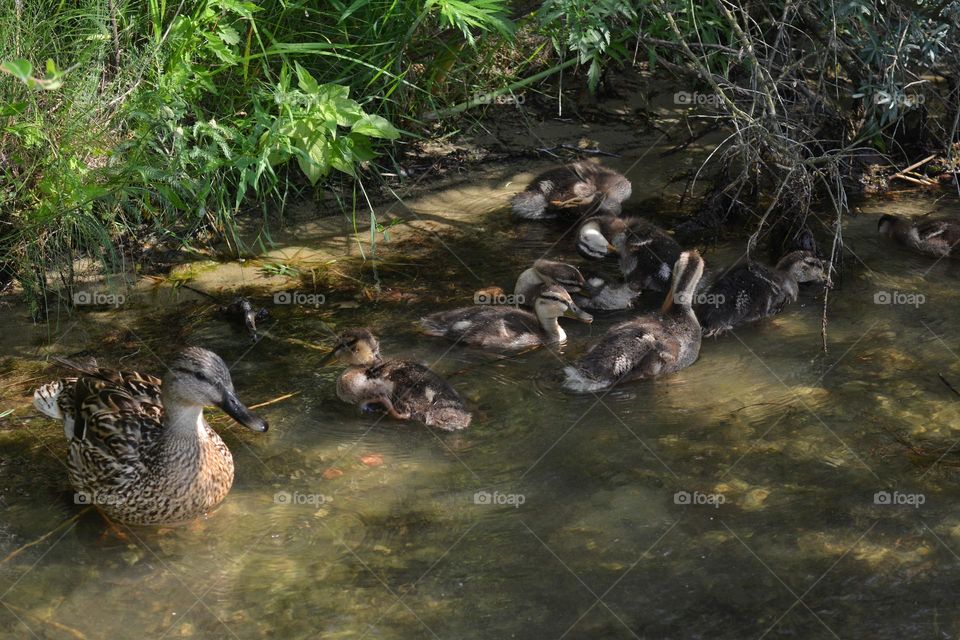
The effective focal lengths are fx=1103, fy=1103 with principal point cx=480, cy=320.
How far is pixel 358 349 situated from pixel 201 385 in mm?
1028

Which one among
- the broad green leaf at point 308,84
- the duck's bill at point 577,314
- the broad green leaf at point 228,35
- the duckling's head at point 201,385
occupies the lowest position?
the duck's bill at point 577,314

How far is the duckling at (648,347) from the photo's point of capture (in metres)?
5.00

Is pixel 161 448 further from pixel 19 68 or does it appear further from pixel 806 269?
pixel 806 269

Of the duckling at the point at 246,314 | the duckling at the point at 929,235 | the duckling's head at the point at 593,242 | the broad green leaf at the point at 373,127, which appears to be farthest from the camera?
the duckling's head at the point at 593,242

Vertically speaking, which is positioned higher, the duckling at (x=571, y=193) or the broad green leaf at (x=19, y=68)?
the broad green leaf at (x=19, y=68)

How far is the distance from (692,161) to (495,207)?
4.64 ft

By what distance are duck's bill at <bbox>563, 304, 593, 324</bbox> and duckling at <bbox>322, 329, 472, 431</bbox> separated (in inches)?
34.5

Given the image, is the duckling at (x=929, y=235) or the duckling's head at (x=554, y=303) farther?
the duckling at (x=929, y=235)

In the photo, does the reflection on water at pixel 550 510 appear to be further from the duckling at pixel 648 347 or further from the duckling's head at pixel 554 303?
the duckling's head at pixel 554 303

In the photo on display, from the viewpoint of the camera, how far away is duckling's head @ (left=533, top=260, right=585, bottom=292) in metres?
5.67

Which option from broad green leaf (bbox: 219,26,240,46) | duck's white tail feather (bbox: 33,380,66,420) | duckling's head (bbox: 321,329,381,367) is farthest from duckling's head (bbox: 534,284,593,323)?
duck's white tail feather (bbox: 33,380,66,420)

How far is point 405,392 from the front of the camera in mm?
4832

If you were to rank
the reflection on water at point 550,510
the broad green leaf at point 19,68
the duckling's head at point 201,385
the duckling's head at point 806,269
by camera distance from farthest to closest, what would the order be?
the duckling's head at point 806,269
the duckling's head at point 201,385
the reflection on water at point 550,510
the broad green leaf at point 19,68

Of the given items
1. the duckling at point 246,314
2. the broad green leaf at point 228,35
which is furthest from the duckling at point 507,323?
the broad green leaf at point 228,35
